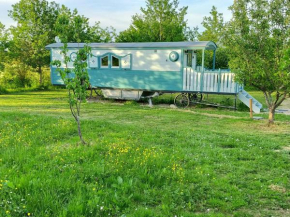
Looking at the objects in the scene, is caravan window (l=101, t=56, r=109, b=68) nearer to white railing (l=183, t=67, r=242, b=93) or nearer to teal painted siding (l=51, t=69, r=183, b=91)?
teal painted siding (l=51, t=69, r=183, b=91)

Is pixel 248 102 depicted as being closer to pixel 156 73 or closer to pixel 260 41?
pixel 156 73

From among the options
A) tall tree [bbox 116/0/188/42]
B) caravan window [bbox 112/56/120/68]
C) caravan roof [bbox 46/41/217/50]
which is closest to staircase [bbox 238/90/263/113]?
caravan roof [bbox 46/41/217/50]

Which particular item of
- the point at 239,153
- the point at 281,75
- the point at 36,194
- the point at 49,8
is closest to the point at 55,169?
the point at 36,194

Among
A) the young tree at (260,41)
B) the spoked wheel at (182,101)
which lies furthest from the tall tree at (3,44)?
the young tree at (260,41)

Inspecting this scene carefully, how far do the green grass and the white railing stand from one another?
15.6 ft

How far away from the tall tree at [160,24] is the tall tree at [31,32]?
6.52m

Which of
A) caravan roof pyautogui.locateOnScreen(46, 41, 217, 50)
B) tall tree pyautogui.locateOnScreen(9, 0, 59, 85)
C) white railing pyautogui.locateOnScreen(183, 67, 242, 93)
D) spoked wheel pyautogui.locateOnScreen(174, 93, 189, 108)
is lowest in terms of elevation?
spoked wheel pyautogui.locateOnScreen(174, 93, 189, 108)

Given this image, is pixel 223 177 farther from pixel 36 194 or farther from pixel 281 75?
pixel 281 75

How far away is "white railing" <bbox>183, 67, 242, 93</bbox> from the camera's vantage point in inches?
478

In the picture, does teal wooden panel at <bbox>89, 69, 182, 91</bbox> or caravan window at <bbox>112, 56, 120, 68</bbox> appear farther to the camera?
caravan window at <bbox>112, 56, 120, 68</bbox>

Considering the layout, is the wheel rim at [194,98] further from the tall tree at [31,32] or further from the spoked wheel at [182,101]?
the tall tree at [31,32]

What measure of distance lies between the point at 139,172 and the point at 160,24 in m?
20.8

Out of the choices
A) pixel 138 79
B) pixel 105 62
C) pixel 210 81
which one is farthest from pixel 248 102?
pixel 105 62

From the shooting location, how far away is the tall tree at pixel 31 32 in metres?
20.5
